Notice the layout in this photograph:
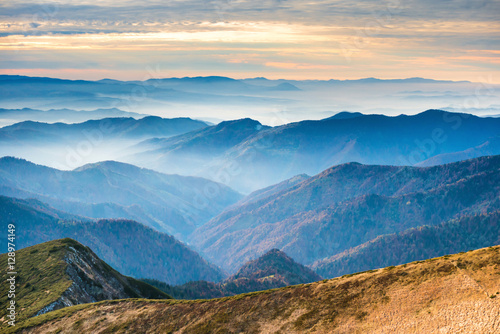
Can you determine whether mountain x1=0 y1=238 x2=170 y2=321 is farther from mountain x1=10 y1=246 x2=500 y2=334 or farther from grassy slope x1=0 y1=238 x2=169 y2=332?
mountain x1=10 y1=246 x2=500 y2=334

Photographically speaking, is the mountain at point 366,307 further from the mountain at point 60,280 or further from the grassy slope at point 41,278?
the grassy slope at point 41,278

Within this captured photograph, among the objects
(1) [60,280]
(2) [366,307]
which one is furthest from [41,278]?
(2) [366,307]

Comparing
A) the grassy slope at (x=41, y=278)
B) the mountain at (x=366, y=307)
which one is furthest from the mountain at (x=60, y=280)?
the mountain at (x=366, y=307)

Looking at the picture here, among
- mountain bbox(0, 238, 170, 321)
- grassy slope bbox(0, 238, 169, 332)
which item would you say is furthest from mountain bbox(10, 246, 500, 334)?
grassy slope bbox(0, 238, 169, 332)

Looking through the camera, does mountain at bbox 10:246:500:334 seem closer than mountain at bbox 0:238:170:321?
Yes

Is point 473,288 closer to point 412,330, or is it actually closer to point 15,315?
point 412,330

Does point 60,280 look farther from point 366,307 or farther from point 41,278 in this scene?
point 366,307

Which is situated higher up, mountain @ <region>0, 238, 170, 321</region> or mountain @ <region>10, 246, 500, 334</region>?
mountain @ <region>10, 246, 500, 334</region>
